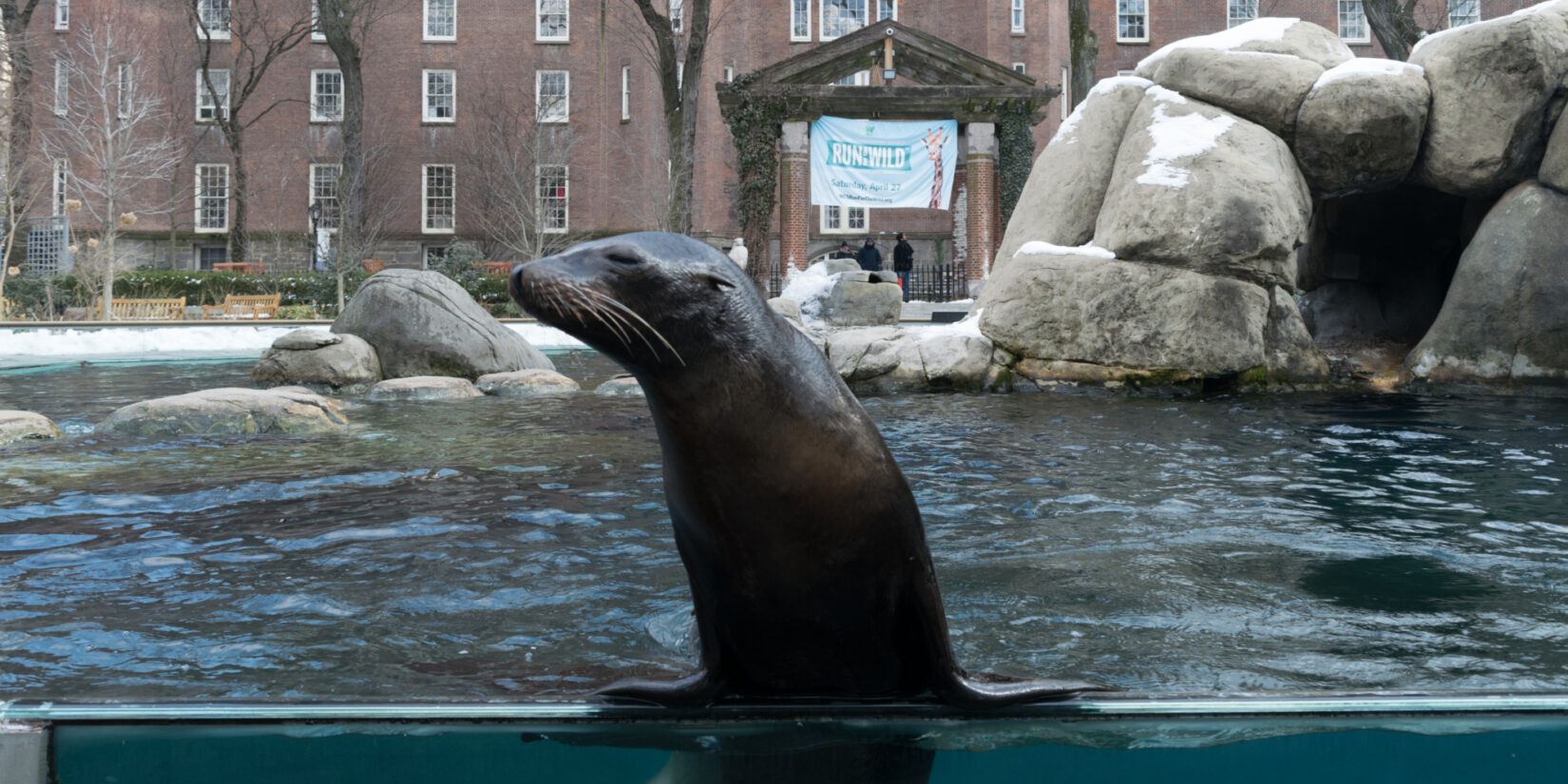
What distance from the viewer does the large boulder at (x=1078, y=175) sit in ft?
41.3

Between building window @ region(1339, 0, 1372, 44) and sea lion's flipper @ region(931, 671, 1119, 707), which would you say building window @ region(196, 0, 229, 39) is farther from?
sea lion's flipper @ region(931, 671, 1119, 707)

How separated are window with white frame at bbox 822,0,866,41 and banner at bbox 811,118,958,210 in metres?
17.5

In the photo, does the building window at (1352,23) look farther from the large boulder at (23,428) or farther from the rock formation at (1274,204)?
the large boulder at (23,428)

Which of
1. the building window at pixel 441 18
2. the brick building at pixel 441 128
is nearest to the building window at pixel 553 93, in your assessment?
the brick building at pixel 441 128

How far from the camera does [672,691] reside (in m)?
2.48

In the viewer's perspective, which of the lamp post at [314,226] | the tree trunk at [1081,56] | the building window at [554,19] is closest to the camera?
the tree trunk at [1081,56]

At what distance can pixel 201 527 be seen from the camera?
17.7 ft

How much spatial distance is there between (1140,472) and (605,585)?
385 centimetres

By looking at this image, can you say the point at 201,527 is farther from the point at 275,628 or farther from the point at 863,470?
the point at 863,470

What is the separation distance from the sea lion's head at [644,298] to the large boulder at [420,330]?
38.3 feet

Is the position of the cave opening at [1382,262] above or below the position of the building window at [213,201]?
below

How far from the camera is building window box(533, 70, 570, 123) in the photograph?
38938 mm

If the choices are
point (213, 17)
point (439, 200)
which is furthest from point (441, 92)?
point (213, 17)

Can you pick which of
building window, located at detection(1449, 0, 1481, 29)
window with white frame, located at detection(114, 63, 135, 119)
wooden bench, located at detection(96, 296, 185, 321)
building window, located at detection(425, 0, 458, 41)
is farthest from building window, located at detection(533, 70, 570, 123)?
building window, located at detection(1449, 0, 1481, 29)
